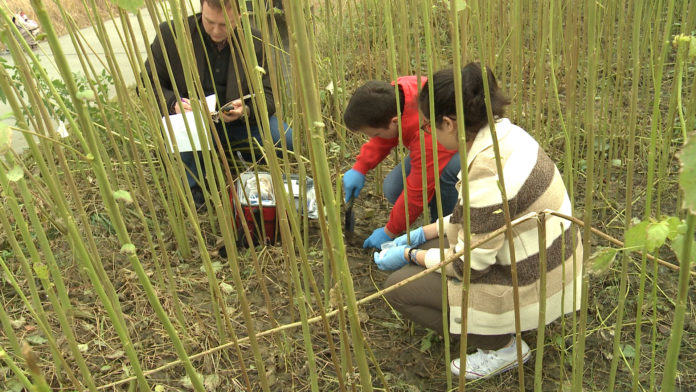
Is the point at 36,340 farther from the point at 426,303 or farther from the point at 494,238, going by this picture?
the point at 494,238

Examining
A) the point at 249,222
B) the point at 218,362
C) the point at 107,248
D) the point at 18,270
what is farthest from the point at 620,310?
the point at 18,270

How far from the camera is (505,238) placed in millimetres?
1241

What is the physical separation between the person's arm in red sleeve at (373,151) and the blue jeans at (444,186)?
0.08 m

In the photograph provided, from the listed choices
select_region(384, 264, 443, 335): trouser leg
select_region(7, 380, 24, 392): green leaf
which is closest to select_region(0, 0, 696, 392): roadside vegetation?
select_region(7, 380, 24, 392): green leaf

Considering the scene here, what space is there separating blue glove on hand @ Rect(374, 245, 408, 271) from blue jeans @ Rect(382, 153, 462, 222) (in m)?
0.27

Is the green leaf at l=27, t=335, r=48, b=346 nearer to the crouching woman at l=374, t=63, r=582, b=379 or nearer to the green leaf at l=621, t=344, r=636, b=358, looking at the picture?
the crouching woman at l=374, t=63, r=582, b=379

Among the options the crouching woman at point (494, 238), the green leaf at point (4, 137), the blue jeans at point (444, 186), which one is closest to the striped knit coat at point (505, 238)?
the crouching woman at point (494, 238)

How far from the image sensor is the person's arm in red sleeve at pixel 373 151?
1.92m

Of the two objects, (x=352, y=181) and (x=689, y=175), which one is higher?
(x=689, y=175)

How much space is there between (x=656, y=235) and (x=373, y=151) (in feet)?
4.64

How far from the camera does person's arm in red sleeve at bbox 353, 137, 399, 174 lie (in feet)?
6.31

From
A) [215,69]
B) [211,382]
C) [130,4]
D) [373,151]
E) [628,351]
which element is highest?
[130,4]

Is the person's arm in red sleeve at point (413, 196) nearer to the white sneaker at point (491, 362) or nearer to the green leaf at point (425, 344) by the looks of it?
the green leaf at point (425, 344)

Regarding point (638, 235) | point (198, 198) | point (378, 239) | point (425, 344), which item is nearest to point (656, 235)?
point (638, 235)
